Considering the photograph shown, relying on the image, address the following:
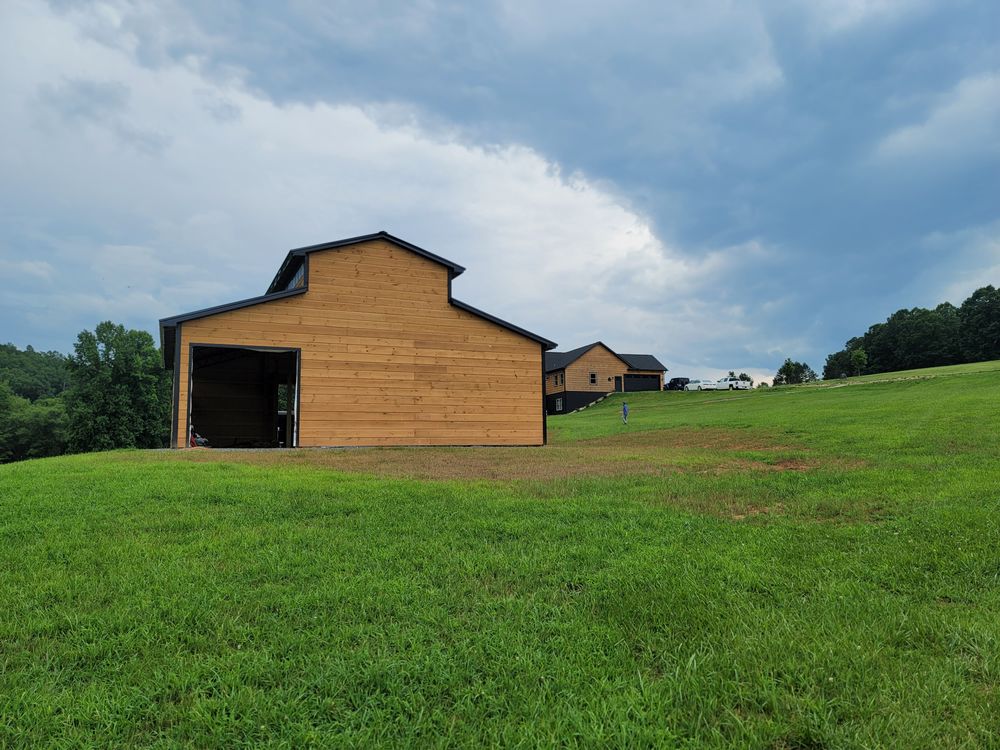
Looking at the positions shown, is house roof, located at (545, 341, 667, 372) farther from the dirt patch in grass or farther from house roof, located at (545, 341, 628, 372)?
the dirt patch in grass

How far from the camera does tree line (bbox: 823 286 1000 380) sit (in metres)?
66.2

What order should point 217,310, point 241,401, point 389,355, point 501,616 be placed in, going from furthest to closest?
1. point 241,401
2. point 389,355
3. point 217,310
4. point 501,616

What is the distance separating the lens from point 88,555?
4.76 meters

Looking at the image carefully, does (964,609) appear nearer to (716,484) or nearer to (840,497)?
(840,497)

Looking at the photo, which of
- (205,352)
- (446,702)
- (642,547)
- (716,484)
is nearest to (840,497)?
(716,484)

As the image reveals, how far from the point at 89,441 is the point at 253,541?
52.1m

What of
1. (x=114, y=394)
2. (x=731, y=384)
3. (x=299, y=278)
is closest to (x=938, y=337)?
(x=731, y=384)

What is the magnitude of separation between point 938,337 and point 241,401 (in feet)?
271

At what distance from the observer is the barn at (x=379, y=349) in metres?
16.1

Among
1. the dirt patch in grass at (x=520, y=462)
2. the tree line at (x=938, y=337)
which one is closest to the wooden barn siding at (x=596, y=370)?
the tree line at (x=938, y=337)

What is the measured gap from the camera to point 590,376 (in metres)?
53.9

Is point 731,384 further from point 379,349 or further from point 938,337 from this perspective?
point 379,349

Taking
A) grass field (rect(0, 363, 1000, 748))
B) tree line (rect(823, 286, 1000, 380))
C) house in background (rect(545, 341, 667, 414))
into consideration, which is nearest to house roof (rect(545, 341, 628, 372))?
house in background (rect(545, 341, 667, 414))

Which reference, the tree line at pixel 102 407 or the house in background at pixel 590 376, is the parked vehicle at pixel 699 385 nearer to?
the house in background at pixel 590 376
